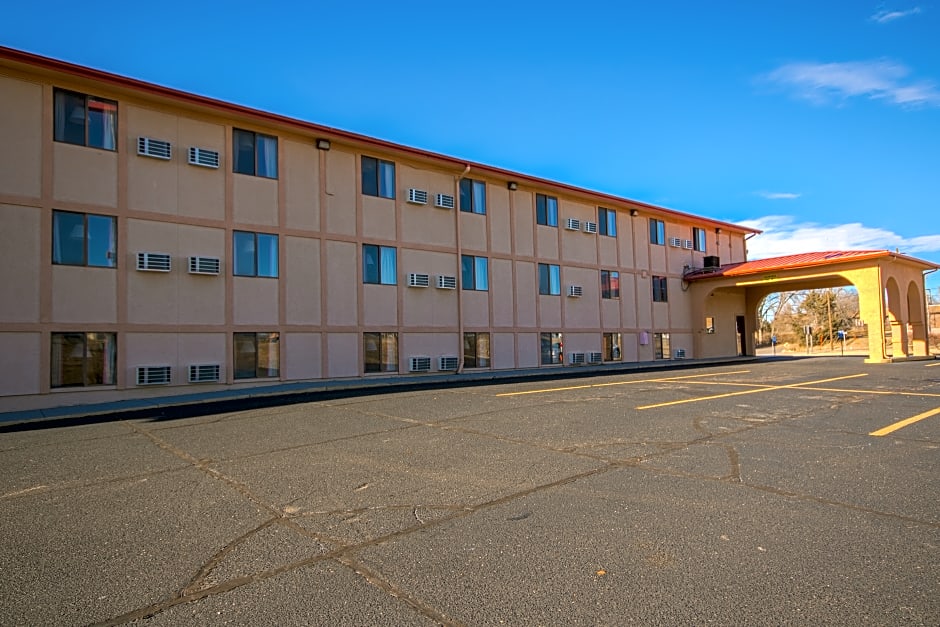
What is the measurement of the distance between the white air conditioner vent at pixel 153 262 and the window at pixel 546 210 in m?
14.3

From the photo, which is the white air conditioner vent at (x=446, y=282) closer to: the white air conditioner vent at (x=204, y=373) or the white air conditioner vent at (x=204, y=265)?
the white air conditioner vent at (x=204, y=265)

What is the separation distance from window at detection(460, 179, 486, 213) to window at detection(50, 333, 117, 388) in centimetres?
1245

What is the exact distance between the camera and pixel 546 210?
24.0 m

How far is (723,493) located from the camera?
490 centimetres

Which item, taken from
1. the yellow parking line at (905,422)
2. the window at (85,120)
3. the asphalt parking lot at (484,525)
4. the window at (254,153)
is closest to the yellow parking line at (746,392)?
the asphalt parking lot at (484,525)

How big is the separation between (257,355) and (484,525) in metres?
13.5

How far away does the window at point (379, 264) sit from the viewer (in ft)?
60.5

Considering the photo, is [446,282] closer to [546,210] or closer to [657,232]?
[546,210]

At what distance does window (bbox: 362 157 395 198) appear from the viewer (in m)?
18.7

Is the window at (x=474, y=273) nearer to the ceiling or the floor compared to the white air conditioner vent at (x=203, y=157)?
nearer to the floor

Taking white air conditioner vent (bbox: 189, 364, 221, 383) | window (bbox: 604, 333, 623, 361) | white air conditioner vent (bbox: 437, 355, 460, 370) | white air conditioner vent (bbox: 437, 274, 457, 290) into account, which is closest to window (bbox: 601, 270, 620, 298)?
window (bbox: 604, 333, 623, 361)

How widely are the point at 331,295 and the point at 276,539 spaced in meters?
14.0

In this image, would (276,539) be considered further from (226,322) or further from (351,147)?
(351,147)

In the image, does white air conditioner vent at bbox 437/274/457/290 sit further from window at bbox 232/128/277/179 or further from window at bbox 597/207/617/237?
window at bbox 597/207/617/237
